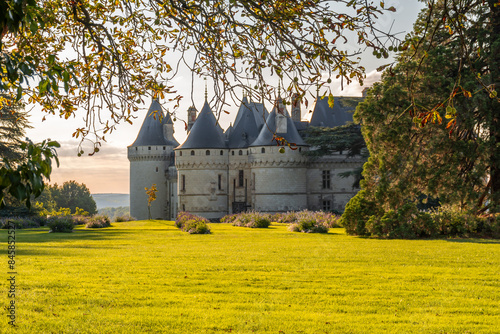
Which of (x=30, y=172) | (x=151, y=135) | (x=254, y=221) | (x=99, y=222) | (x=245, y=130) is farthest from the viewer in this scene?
(x=151, y=135)

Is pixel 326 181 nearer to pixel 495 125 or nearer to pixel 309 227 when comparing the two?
pixel 309 227

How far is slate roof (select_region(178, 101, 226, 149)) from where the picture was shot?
40247 mm

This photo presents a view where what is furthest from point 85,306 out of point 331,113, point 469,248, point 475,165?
point 331,113

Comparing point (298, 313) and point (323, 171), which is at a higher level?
point (323, 171)

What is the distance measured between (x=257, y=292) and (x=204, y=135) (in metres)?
33.6

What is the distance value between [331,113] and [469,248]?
3081 centimetres

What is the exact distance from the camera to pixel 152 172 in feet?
151

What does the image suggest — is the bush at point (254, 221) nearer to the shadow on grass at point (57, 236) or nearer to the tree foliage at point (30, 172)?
the shadow on grass at point (57, 236)

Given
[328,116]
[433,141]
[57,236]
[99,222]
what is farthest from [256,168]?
[433,141]

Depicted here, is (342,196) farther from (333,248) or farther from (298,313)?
(298,313)

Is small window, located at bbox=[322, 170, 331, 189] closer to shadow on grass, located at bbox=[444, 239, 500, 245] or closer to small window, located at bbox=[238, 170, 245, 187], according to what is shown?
small window, located at bbox=[238, 170, 245, 187]

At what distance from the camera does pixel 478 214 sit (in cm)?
1770

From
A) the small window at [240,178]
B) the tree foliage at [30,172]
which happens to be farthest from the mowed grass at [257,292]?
the small window at [240,178]

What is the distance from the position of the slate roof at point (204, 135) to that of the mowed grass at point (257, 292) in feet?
92.4
